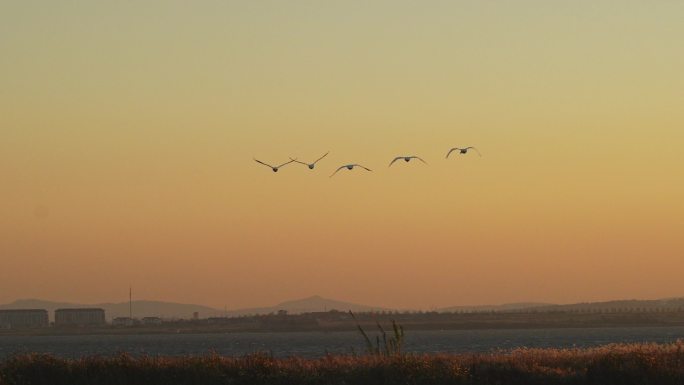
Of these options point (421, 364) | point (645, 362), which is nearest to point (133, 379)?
point (421, 364)

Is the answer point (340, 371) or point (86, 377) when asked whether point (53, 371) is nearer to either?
point (86, 377)

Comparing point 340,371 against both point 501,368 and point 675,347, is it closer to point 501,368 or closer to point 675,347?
point 501,368

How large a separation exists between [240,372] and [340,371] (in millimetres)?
2905

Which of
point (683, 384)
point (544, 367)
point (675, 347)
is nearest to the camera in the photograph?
point (683, 384)

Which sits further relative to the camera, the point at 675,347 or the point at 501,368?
the point at 675,347

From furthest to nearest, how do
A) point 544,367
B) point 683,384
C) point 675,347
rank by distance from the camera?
point 675,347, point 544,367, point 683,384

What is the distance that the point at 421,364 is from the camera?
1535 inches

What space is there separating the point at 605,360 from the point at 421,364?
228 inches

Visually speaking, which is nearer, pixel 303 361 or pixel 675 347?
pixel 303 361

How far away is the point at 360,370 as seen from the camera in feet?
128

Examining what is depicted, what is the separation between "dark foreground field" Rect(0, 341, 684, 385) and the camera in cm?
3844

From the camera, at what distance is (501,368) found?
39250 mm

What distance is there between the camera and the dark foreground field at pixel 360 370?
126ft

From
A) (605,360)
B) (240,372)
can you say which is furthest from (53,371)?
(605,360)
